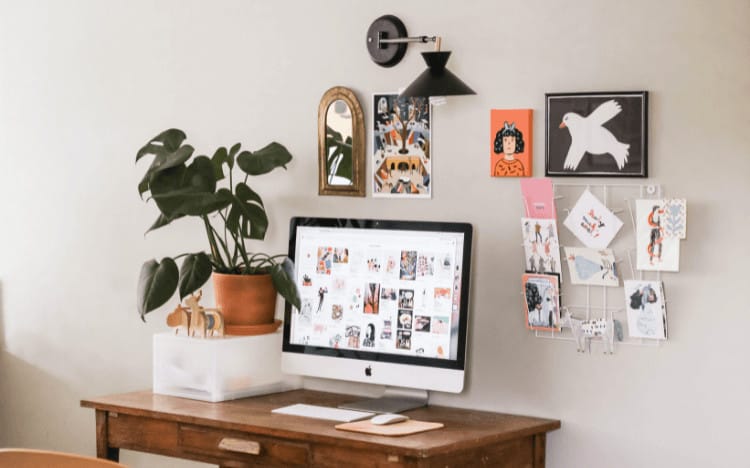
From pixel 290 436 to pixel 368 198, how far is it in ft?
2.61

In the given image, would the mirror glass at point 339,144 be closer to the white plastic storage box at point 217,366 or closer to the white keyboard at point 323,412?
the white plastic storage box at point 217,366

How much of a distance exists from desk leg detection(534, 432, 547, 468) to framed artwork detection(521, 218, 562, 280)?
1.37ft

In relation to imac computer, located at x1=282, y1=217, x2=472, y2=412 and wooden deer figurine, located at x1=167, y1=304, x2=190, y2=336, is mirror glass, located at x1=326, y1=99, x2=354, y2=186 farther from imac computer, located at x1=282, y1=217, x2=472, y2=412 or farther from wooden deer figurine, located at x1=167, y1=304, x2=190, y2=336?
wooden deer figurine, located at x1=167, y1=304, x2=190, y2=336

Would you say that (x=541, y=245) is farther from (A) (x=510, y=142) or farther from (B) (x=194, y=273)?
(B) (x=194, y=273)

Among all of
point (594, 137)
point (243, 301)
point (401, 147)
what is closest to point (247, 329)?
point (243, 301)

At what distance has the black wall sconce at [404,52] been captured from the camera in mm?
2738

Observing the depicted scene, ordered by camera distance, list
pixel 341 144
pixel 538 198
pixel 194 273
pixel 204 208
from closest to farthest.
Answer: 1. pixel 538 198
2. pixel 204 208
3. pixel 194 273
4. pixel 341 144

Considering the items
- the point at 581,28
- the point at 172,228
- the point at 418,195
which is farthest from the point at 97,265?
the point at 581,28

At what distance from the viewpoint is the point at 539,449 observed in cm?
272

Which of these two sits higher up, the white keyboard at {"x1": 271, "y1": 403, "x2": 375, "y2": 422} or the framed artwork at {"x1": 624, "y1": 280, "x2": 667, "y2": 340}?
the framed artwork at {"x1": 624, "y1": 280, "x2": 667, "y2": 340}

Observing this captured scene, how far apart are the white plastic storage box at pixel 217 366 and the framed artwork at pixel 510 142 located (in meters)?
0.80

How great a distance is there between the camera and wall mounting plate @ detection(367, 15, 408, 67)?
2955 mm

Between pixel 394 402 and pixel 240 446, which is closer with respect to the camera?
pixel 240 446

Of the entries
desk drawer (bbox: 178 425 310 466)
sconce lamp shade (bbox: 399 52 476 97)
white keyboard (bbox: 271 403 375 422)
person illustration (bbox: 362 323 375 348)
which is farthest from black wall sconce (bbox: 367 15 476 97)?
desk drawer (bbox: 178 425 310 466)
